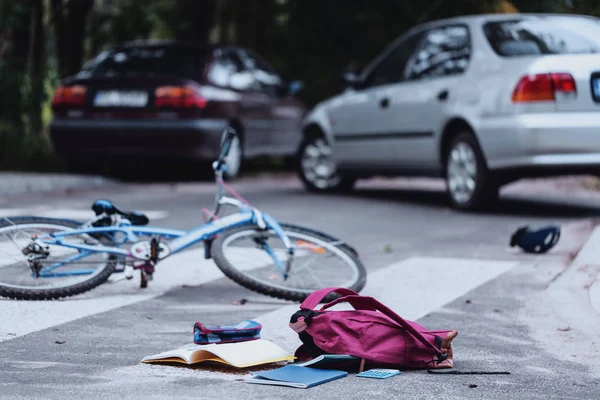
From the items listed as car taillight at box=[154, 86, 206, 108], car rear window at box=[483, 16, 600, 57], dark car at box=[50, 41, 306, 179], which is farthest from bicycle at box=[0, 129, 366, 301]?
car taillight at box=[154, 86, 206, 108]

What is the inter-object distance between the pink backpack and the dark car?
8.24 meters

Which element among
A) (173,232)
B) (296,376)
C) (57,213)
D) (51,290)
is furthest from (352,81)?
(296,376)

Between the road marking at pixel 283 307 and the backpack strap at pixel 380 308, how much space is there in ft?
1.17

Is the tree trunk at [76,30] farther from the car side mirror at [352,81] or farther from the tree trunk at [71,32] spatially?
the car side mirror at [352,81]

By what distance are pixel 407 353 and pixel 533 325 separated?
1.24 metres

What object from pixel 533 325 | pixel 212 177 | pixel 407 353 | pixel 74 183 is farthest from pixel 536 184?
pixel 407 353

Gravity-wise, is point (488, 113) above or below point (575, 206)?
above

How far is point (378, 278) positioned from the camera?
7.46 metres

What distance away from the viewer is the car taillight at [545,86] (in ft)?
33.5

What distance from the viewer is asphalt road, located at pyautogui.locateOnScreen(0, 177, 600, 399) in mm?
4586

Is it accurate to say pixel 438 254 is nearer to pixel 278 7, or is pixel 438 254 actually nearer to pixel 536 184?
pixel 536 184

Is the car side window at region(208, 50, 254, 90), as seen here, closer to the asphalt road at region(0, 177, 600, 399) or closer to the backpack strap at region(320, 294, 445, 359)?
the asphalt road at region(0, 177, 600, 399)

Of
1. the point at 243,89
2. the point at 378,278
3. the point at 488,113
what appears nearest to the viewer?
the point at 378,278

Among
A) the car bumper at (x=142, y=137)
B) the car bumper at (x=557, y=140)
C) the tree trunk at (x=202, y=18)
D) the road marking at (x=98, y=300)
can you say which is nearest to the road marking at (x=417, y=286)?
the road marking at (x=98, y=300)
